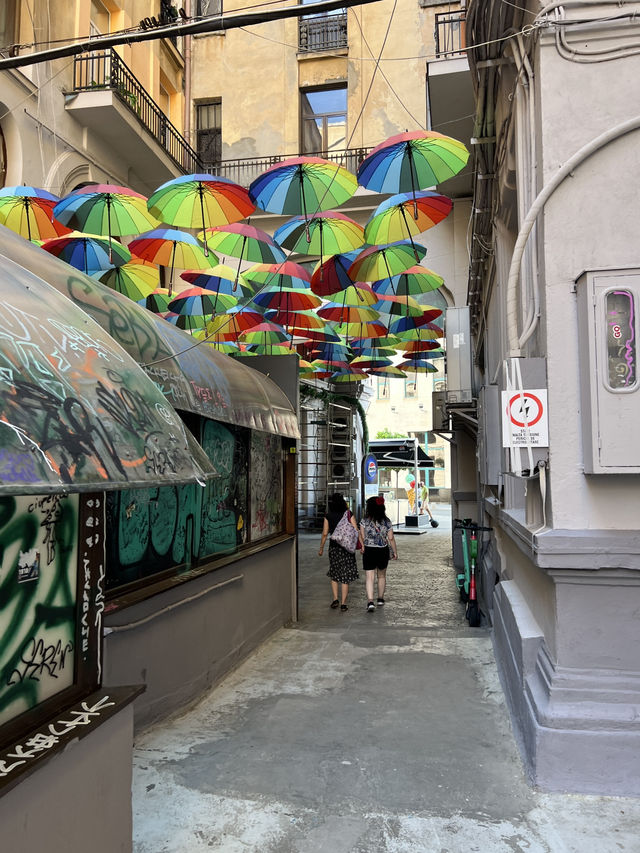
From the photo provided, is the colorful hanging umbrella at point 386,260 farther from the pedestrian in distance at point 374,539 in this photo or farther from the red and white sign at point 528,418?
the red and white sign at point 528,418

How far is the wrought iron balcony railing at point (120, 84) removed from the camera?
44.3 ft

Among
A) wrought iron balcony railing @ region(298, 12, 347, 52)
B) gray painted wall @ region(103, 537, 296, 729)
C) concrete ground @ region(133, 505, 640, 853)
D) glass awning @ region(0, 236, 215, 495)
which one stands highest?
wrought iron balcony railing @ region(298, 12, 347, 52)

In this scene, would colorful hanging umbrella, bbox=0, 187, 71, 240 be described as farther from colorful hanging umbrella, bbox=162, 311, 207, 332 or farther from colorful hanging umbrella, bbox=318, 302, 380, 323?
colorful hanging umbrella, bbox=318, 302, 380, 323

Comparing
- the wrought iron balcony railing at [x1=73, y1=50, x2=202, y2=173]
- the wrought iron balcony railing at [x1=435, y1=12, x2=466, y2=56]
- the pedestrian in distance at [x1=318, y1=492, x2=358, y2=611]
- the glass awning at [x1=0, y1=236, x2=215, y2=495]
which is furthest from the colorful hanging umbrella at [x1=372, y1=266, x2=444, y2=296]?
the glass awning at [x1=0, y1=236, x2=215, y2=495]

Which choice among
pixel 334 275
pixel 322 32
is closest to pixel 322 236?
Answer: pixel 334 275

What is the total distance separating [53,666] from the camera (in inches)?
113

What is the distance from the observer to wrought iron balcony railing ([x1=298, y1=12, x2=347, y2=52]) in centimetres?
1862

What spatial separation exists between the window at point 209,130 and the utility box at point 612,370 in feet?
58.6

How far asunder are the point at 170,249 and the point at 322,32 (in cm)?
1351

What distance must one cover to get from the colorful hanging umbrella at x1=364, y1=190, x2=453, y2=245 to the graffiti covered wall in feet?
18.7

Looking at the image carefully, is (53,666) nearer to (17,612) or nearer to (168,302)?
(17,612)

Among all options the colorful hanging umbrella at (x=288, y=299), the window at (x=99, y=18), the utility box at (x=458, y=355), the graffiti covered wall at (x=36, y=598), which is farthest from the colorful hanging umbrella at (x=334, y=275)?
the window at (x=99, y=18)

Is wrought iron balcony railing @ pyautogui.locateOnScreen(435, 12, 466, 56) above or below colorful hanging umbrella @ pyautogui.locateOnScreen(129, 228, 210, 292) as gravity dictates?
above

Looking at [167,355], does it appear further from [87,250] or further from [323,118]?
[323,118]
